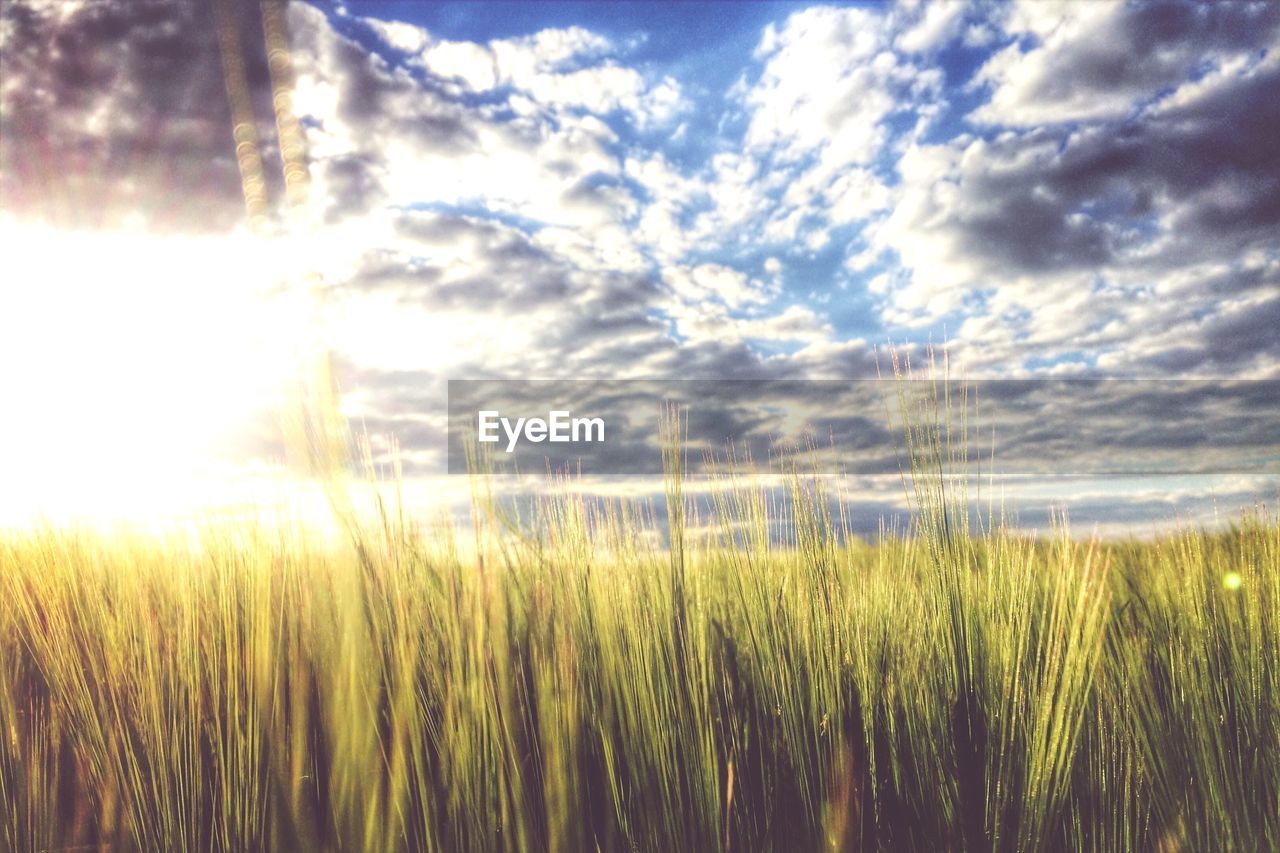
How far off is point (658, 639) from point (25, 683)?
108 inches

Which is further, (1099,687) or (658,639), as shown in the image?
(1099,687)

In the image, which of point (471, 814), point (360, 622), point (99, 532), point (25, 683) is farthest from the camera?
point (99, 532)

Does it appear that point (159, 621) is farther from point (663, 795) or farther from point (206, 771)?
point (663, 795)

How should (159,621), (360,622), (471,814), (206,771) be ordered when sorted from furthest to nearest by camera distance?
(159,621) → (206,771) → (360,622) → (471,814)

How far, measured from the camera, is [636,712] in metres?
2.03

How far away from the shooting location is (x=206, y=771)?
2.24m

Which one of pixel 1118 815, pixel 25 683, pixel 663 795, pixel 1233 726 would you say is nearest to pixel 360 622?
pixel 663 795

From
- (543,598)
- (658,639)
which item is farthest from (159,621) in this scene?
(658,639)

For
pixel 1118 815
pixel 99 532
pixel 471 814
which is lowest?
pixel 1118 815

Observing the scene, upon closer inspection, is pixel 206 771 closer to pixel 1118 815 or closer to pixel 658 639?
pixel 658 639

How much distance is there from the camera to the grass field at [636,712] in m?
1.97

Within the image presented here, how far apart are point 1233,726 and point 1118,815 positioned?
744mm

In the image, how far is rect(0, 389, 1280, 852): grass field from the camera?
1.97 m

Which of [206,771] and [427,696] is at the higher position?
[427,696]
